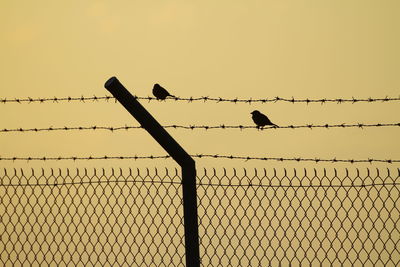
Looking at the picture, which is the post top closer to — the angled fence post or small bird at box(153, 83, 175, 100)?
the angled fence post

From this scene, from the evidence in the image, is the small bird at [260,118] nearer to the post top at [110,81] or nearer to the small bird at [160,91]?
the small bird at [160,91]

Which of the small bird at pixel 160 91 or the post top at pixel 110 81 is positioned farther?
the small bird at pixel 160 91

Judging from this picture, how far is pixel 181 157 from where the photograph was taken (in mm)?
3932

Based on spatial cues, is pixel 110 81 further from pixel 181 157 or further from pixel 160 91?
pixel 160 91

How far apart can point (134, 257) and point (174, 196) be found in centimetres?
62

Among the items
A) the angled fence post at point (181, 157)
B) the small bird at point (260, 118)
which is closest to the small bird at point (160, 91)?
the small bird at point (260, 118)

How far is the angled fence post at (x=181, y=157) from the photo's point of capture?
379 centimetres

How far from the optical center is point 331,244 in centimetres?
434

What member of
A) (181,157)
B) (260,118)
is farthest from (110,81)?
(260,118)

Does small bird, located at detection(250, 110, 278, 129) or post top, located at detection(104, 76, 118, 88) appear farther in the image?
small bird, located at detection(250, 110, 278, 129)

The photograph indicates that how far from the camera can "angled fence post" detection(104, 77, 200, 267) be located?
379cm

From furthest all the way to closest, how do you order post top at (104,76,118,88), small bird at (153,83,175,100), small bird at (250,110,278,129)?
1. small bird at (153,83,175,100)
2. small bird at (250,110,278,129)
3. post top at (104,76,118,88)

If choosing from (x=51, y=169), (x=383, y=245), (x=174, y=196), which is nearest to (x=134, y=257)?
(x=174, y=196)

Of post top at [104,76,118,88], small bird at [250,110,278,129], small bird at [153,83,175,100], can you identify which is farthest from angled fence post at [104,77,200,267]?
small bird at [153,83,175,100]
